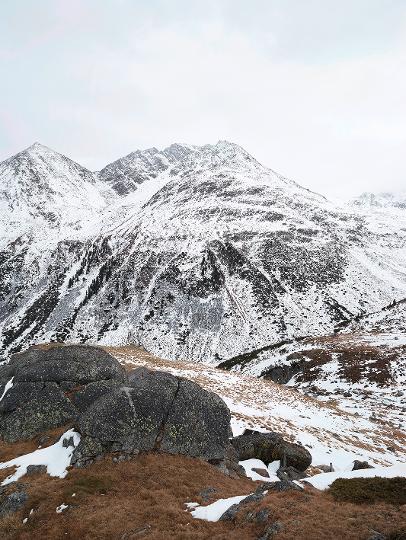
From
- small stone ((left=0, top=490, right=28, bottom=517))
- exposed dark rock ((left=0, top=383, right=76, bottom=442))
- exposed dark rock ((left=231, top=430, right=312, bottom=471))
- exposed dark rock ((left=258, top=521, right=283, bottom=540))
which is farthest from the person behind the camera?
exposed dark rock ((left=0, top=383, right=76, bottom=442))

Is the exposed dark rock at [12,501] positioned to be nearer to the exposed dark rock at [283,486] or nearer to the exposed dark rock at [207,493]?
the exposed dark rock at [207,493]

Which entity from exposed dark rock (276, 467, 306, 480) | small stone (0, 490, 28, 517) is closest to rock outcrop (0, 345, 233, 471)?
exposed dark rock (276, 467, 306, 480)

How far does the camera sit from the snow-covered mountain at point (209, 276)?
105750 mm

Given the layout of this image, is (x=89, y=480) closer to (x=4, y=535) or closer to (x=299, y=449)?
(x=4, y=535)

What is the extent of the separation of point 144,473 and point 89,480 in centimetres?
260

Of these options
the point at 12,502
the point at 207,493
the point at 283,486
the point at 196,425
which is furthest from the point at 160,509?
the point at 12,502

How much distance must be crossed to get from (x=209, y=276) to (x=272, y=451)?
104215 millimetres

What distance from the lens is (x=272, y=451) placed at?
22172mm

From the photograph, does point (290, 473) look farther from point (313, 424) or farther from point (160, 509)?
point (313, 424)

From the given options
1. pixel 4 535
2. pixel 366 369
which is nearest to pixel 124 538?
pixel 4 535

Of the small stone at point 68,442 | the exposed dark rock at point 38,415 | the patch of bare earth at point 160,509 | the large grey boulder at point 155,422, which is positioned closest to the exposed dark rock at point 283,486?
the patch of bare earth at point 160,509

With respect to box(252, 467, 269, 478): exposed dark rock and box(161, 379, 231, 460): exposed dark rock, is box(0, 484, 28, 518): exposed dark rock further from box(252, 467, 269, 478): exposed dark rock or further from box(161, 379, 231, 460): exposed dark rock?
box(252, 467, 269, 478): exposed dark rock

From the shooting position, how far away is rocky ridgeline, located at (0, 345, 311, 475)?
19.9 m

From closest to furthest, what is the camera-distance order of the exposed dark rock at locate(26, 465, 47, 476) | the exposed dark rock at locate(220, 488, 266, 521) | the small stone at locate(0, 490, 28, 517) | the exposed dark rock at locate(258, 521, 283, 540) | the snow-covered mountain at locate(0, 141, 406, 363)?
the exposed dark rock at locate(258, 521, 283, 540) < the exposed dark rock at locate(220, 488, 266, 521) < the small stone at locate(0, 490, 28, 517) < the exposed dark rock at locate(26, 465, 47, 476) < the snow-covered mountain at locate(0, 141, 406, 363)
